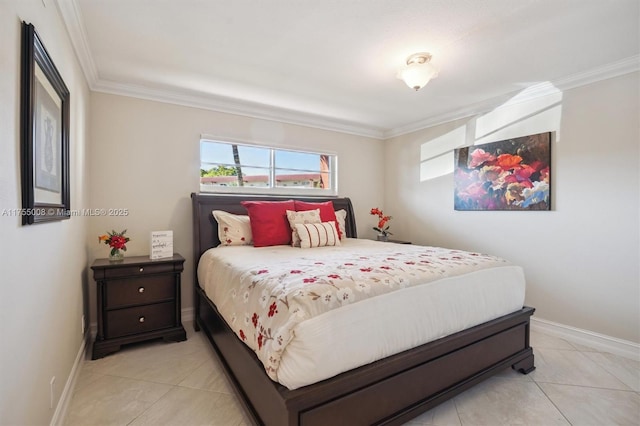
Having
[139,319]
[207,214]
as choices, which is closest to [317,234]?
[207,214]

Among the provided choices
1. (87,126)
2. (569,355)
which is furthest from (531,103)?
(87,126)

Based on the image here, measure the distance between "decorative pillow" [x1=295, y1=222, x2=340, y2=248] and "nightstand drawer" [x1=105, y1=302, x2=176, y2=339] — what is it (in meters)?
1.28

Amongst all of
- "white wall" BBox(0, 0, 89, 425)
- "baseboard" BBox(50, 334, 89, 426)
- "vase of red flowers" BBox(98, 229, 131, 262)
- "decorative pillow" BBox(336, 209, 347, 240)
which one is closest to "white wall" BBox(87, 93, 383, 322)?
"vase of red flowers" BBox(98, 229, 131, 262)

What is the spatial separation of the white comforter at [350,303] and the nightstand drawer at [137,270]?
0.67 m

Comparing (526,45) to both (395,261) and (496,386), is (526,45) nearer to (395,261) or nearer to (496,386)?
(395,261)

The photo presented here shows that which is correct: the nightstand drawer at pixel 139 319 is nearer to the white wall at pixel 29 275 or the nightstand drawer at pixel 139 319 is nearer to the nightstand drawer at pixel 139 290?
the nightstand drawer at pixel 139 290

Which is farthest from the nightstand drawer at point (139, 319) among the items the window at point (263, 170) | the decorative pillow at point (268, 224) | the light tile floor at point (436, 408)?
the window at point (263, 170)

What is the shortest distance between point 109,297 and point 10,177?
5.50 ft

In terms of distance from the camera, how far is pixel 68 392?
181cm

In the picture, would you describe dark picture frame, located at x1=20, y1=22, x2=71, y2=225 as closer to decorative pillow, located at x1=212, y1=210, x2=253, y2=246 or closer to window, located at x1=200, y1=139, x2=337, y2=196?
decorative pillow, located at x1=212, y1=210, x2=253, y2=246

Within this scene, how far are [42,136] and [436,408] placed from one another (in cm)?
247

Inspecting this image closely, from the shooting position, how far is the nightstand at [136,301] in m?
2.39

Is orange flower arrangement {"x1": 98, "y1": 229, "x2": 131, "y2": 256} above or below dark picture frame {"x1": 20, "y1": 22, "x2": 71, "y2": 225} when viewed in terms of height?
below

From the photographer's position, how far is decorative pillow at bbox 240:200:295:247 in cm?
292
